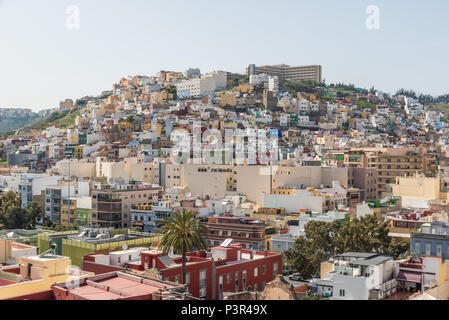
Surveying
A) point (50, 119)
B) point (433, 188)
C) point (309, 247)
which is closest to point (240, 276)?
point (309, 247)

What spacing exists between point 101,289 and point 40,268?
1.54 metres

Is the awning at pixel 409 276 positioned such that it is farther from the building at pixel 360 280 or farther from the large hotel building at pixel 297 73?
the large hotel building at pixel 297 73

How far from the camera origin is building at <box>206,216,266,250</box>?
1473 cm

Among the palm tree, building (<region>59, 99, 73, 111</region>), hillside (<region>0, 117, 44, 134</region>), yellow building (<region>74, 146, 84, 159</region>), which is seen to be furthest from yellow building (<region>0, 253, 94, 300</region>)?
building (<region>59, 99, 73, 111</region>)

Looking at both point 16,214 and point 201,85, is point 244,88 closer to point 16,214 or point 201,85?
point 201,85

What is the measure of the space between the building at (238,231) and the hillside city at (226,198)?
4 cm

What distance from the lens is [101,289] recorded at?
19.9ft

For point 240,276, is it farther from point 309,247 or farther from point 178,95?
point 178,95

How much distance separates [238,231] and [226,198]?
5.78 meters

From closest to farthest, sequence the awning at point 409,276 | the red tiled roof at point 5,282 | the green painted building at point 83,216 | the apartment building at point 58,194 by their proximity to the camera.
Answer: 1. the red tiled roof at point 5,282
2. the awning at point 409,276
3. the green painted building at point 83,216
4. the apartment building at point 58,194

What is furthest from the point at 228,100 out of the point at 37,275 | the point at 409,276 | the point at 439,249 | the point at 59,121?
the point at 37,275

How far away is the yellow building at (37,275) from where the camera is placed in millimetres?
6604

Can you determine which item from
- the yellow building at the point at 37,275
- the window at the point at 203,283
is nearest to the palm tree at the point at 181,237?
the window at the point at 203,283

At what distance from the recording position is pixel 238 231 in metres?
15.1
